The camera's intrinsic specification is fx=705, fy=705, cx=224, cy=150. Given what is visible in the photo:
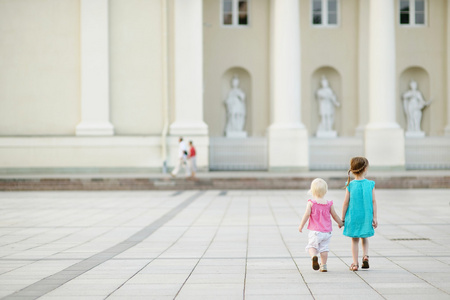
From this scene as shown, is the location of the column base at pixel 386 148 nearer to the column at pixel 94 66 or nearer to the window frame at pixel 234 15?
the window frame at pixel 234 15

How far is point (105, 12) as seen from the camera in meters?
29.8

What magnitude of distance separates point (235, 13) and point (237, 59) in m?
2.32

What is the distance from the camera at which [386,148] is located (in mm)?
31344

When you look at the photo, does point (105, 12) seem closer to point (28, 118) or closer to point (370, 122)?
point (28, 118)

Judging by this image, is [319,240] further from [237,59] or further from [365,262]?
[237,59]

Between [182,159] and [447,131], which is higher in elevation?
[447,131]

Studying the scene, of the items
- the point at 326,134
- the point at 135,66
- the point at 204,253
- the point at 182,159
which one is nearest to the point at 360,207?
the point at 204,253

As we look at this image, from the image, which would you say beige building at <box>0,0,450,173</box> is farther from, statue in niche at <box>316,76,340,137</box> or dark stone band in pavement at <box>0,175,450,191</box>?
dark stone band in pavement at <box>0,175,450,191</box>

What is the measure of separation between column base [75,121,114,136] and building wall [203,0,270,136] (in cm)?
664

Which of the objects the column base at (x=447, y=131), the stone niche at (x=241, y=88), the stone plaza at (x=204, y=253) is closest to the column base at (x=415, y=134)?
the column base at (x=447, y=131)

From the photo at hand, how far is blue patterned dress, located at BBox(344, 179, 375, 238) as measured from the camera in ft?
29.2

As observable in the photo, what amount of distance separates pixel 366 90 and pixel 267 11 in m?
6.24

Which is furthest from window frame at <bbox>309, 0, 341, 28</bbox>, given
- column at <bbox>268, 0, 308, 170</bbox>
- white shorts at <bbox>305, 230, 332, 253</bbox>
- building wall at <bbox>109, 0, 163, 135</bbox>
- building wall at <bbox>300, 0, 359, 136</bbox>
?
white shorts at <bbox>305, 230, 332, 253</bbox>

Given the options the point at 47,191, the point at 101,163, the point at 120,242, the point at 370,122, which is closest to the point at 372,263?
the point at 120,242
